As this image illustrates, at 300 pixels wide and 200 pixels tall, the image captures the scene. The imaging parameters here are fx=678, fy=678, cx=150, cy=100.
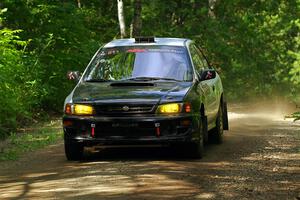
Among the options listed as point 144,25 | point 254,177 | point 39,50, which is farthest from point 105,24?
point 254,177

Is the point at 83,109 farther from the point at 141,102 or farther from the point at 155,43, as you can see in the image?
the point at 155,43

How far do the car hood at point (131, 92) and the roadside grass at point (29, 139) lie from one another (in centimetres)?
211

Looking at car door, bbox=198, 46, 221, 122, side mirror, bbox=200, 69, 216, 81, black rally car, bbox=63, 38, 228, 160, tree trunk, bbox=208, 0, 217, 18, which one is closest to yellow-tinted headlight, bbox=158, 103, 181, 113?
black rally car, bbox=63, 38, 228, 160

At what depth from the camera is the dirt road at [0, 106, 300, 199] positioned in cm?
771

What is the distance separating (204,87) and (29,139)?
4.62 meters

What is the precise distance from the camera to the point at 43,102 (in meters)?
19.6

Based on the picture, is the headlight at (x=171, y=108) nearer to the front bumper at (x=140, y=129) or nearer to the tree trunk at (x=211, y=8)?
the front bumper at (x=140, y=129)

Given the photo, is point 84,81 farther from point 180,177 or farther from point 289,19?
point 289,19

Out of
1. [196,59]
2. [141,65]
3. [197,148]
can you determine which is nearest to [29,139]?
[141,65]

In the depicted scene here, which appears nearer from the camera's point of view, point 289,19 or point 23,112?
point 23,112

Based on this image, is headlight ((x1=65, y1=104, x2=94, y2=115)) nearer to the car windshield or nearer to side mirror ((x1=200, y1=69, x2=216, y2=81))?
the car windshield

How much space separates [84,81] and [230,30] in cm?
2423

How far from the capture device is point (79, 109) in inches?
390

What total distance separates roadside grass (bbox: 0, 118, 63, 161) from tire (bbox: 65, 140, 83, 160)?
1.49 meters
